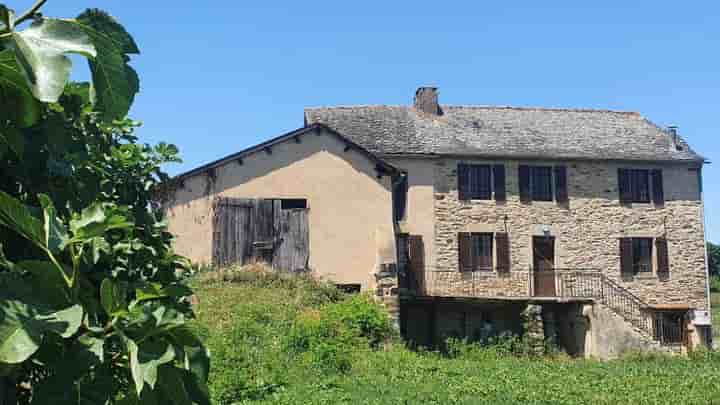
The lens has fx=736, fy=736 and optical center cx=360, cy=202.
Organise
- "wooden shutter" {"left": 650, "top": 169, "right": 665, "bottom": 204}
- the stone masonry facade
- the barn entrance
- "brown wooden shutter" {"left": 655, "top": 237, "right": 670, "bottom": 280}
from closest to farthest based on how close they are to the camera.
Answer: the barn entrance < the stone masonry facade < "brown wooden shutter" {"left": 655, "top": 237, "right": 670, "bottom": 280} < "wooden shutter" {"left": 650, "top": 169, "right": 665, "bottom": 204}

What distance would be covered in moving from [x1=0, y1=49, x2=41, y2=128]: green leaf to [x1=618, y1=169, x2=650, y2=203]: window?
2515 cm

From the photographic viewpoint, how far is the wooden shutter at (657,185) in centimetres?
2469

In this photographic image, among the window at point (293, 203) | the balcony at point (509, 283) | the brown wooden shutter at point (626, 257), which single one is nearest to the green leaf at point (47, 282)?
the window at point (293, 203)

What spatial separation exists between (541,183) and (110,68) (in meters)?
24.0

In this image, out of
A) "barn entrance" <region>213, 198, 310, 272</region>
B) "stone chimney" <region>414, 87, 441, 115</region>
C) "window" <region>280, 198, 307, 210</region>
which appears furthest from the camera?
"stone chimney" <region>414, 87, 441, 115</region>

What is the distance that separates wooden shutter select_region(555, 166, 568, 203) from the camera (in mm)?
24292

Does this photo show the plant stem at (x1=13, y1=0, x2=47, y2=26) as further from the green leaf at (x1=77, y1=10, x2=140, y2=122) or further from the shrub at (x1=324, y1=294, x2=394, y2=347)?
the shrub at (x1=324, y1=294, x2=394, y2=347)

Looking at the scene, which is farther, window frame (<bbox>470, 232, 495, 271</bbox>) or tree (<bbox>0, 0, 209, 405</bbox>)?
window frame (<bbox>470, 232, 495, 271</bbox>)

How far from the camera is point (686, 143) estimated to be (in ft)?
83.4

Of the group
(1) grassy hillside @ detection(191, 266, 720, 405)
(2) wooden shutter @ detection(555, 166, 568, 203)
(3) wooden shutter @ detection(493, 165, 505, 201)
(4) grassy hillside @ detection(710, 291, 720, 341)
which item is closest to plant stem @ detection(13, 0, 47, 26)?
(1) grassy hillside @ detection(191, 266, 720, 405)

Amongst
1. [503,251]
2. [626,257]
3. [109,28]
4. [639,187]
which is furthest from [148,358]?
[639,187]

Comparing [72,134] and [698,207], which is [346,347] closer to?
[72,134]

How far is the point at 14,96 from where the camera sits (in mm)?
1071

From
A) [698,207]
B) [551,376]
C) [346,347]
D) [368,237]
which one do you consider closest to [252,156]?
[368,237]
